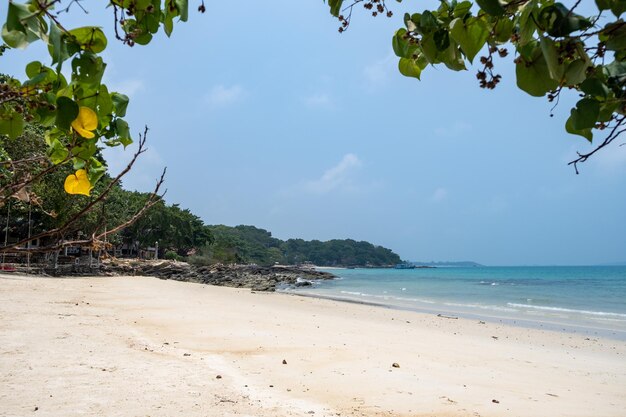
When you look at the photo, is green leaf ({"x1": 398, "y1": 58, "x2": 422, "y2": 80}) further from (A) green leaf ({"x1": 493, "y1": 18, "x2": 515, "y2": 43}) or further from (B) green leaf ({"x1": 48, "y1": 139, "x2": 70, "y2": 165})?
(B) green leaf ({"x1": 48, "y1": 139, "x2": 70, "y2": 165})

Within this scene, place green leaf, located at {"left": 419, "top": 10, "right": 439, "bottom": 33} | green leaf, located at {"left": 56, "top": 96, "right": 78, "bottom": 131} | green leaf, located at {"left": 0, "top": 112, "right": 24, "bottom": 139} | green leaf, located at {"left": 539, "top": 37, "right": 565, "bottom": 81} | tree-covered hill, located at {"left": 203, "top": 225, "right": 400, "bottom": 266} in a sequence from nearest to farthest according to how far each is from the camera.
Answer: green leaf, located at {"left": 539, "top": 37, "right": 565, "bottom": 81}
green leaf, located at {"left": 56, "top": 96, "right": 78, "bottom": 131}
green leaf, located at {"left": 419, "top": 10, "right": 439, "bottom": 33}
green leaf, located at {"left": 0, "top": 112, "right": 24, "bottom": 139}
tree-covered hill, located at {"left": 203, "top": 225, "right": 400, "bottom": 266}

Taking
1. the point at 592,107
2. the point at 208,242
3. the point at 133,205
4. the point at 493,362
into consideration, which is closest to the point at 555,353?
the point at 493,362

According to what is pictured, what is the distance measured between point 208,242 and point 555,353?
63.8 m

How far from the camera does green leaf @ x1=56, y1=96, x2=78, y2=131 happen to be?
0.83 meters

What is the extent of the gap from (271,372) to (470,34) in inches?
199

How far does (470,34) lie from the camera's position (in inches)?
35.8

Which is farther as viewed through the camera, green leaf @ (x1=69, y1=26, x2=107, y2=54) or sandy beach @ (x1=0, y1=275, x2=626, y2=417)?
sandy beach @ (x1=0, y1=275, x2=626, y2=417)

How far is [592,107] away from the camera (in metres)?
0.82

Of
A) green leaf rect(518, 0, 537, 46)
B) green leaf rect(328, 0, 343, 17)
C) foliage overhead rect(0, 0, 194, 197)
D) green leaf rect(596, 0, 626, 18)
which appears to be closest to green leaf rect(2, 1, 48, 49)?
foliage overhead rect(0, 0, 194, 197)

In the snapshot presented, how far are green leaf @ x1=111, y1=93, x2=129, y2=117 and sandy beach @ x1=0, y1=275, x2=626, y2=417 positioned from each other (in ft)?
10.6

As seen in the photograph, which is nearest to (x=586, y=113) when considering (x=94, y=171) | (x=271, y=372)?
(x=94, y=171)

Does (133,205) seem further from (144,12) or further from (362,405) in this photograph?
(144,12)

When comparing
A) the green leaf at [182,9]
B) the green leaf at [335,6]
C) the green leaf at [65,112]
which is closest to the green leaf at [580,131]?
the green leaf at [335,6]

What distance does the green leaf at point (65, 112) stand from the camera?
834 mm
